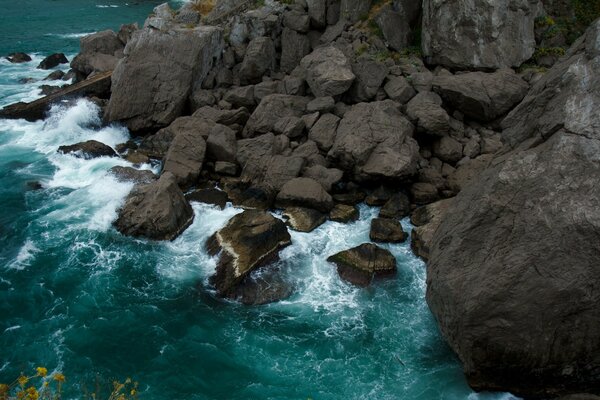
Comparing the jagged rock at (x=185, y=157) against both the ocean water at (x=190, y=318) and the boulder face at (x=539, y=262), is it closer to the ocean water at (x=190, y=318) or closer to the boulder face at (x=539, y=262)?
the ocean water at (x=190, y=318)

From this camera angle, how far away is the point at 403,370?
16.2m

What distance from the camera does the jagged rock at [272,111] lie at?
27.4 metres

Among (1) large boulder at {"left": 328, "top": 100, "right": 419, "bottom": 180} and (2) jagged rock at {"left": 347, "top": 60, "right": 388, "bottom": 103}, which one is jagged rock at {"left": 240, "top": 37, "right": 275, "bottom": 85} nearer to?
(2) jagged rock at {"left": 347, "top": 60, "right": 388, "bottom": 103}

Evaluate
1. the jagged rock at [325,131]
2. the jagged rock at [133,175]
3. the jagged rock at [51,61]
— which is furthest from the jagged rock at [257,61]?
the jagged rock at [51,61]

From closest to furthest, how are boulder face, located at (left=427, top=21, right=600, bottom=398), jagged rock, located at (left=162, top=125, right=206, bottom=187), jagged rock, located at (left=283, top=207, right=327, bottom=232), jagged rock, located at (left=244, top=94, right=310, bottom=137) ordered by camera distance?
boulder face, located at (left=427, top=21, right=600, bottom=398)
jagged rock, located at (left=283, top=207, right=327, bottom=232)
jagged rock, located at (left=162, top=125, right=206, bottom=187)
jagged rock, located at (left=244, top=94, right=310, bottom=137)

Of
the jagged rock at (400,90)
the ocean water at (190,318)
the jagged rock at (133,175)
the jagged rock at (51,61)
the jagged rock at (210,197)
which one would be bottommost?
the ocean water at (190,318)

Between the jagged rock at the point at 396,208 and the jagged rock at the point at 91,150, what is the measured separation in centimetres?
1510

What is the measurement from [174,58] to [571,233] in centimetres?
2441

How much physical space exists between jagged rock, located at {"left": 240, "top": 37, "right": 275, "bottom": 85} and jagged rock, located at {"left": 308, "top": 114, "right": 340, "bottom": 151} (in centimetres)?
729

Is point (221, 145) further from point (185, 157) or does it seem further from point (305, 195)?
point (305, 195)

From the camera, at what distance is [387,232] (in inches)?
847

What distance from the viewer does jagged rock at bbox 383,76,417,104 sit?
26.7 m

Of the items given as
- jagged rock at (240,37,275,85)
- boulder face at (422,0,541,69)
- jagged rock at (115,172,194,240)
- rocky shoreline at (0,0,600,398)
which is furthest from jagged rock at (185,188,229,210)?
boulder face at (422,0,541,69)

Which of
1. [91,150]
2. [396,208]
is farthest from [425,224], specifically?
[91,150]
